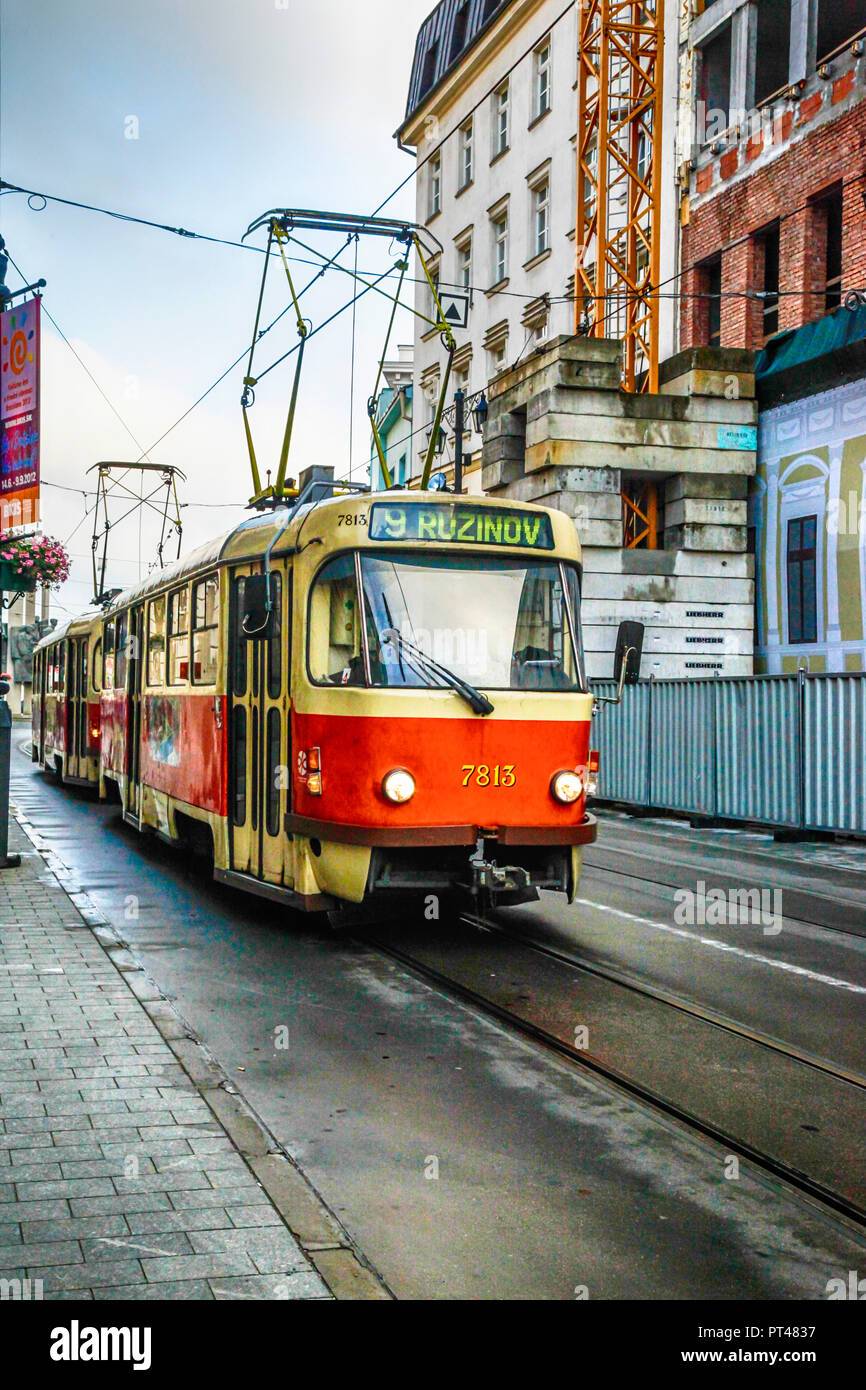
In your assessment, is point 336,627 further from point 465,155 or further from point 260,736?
point 465,155

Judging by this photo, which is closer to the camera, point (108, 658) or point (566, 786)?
point (566, 786)

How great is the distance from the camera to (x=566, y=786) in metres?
8.78

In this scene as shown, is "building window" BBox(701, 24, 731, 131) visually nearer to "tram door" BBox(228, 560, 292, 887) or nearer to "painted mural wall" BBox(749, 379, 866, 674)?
"painted mural wall" BBox(749, 379, 866, 674)

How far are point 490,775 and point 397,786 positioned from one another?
2.05 feet

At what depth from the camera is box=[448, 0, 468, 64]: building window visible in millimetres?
37688

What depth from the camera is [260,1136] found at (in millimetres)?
5047

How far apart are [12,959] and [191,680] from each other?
3907 millimetres

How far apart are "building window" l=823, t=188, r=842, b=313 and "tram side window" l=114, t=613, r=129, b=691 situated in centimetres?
1311

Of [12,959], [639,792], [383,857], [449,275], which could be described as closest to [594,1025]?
[383,857]

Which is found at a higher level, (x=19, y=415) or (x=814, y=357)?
(x=814, y=357)

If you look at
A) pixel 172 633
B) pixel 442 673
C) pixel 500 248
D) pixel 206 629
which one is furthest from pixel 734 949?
pixel 500 248

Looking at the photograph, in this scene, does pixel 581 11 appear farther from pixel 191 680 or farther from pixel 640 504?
pixel 191 680

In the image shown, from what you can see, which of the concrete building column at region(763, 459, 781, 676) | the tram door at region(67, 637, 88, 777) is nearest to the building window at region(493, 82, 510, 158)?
the concrete building column at region(763, 459, 781, 676)
